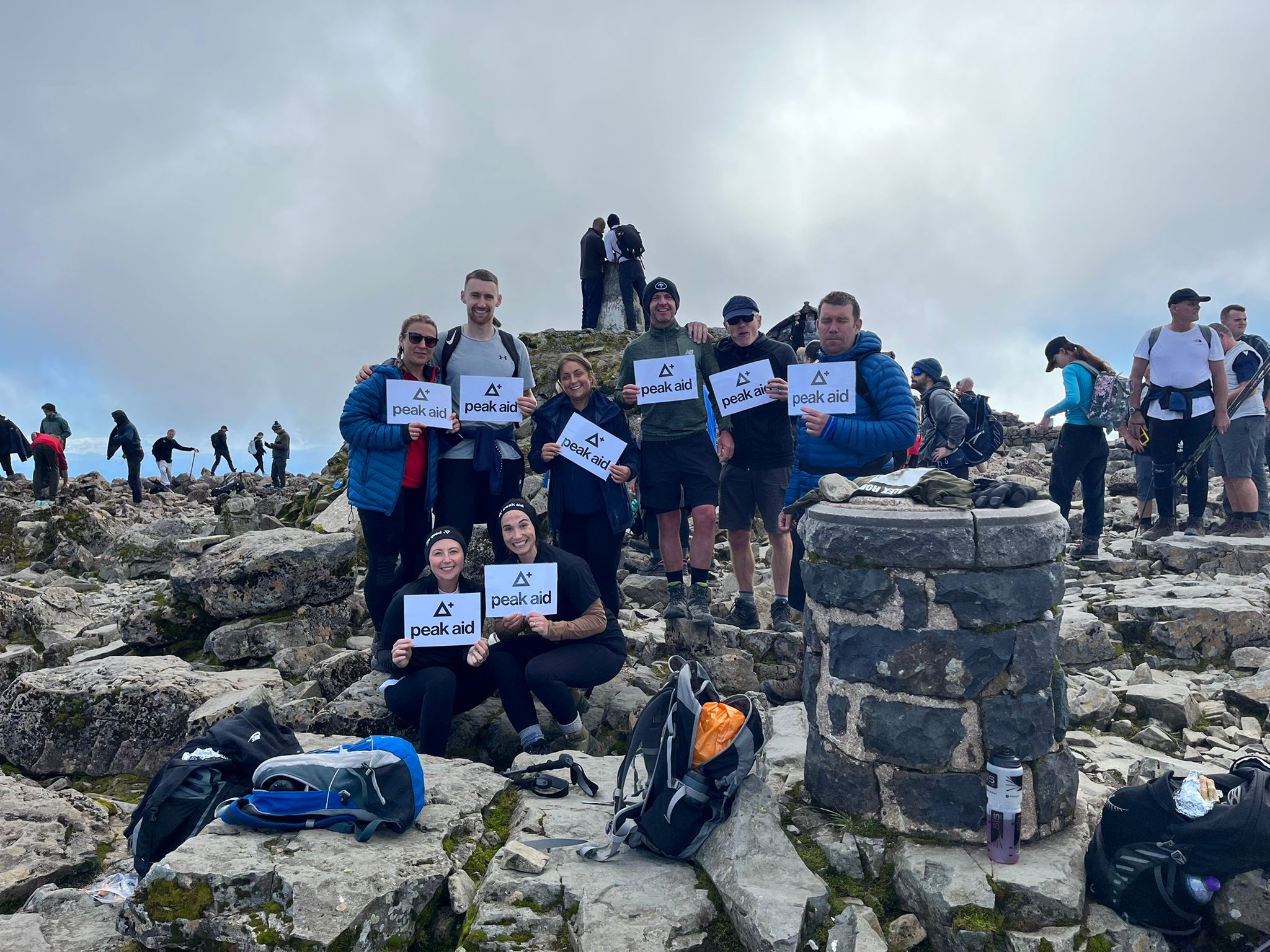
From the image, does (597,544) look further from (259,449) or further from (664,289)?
(259,449)

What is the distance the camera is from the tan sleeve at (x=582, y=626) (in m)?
5.64

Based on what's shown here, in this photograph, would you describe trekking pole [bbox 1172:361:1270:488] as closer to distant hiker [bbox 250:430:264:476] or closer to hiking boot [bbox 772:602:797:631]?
hiking boot [bbox 772:602:797:631]

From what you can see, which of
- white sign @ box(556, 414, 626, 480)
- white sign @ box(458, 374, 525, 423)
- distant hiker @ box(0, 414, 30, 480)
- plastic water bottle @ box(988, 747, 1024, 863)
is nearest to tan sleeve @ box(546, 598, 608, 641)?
white sign @ box(556, 414, 626, 480)

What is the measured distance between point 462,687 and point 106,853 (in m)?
2.45

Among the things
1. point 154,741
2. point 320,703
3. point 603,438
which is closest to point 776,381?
point 603,438

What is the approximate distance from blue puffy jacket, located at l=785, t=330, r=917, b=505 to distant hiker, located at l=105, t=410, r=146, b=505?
24.1 meters

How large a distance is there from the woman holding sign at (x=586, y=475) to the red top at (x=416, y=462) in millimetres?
940

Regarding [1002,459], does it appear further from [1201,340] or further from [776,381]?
[776,381]

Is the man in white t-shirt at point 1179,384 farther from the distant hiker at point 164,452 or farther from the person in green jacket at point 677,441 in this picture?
the distant hiker at point 164,452

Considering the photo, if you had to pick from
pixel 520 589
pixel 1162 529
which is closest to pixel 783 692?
pixel 520 589

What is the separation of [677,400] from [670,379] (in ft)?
0.66

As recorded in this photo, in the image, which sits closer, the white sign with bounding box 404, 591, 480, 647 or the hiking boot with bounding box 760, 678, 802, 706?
the white sign with bounding box 404, 591, 480, 647

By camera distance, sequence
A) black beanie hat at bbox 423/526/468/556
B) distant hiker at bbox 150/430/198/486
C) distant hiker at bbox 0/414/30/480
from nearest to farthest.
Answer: black beanie hat at bbox 423/526/468/556
distant hiker at bbox 0/414/30/480
distant hiker at bbox 150/430/198/486

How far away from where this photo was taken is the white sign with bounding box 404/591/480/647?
18.4 feet
